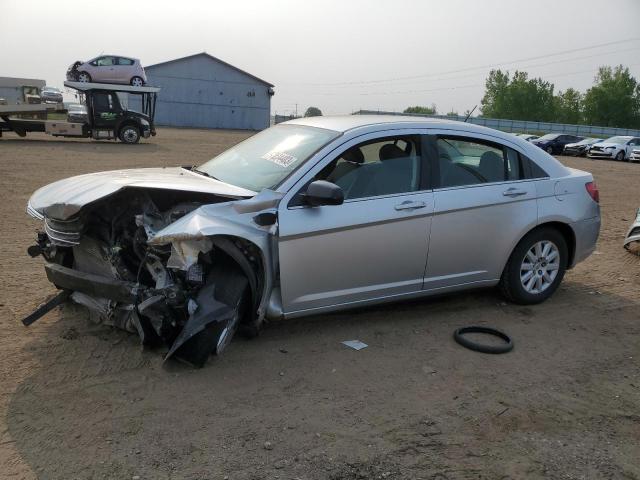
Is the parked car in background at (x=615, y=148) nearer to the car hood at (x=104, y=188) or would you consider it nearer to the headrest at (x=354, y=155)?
the headrest at (x=354, y=155)

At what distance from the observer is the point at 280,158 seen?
177 inches

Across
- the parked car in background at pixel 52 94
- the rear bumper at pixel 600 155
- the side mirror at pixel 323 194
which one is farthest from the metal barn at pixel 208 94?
the side mirror at pixel 323 194

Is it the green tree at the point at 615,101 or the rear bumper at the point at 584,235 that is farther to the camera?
the green tree at the point at 615,101

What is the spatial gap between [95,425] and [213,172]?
2372mm

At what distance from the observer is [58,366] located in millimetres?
3738

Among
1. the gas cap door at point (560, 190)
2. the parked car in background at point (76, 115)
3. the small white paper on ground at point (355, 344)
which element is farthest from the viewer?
the parked car in background at point (76, 115)

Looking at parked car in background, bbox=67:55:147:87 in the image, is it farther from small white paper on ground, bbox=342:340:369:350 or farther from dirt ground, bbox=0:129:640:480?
small white paper on ground, bbox=342:340:369:350

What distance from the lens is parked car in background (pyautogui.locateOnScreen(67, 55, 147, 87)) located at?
25.4 metres

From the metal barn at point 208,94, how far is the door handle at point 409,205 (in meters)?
54.5

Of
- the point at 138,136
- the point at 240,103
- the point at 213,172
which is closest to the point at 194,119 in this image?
the point at 240,103

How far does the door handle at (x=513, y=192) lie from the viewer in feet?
16.3

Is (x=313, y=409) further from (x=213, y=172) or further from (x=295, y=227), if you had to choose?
(x=213, y=172)

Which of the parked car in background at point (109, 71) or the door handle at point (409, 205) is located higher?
the parked car in background at point (109, 71)

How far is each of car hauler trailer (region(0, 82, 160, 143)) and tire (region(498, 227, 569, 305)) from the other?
71.7ft
